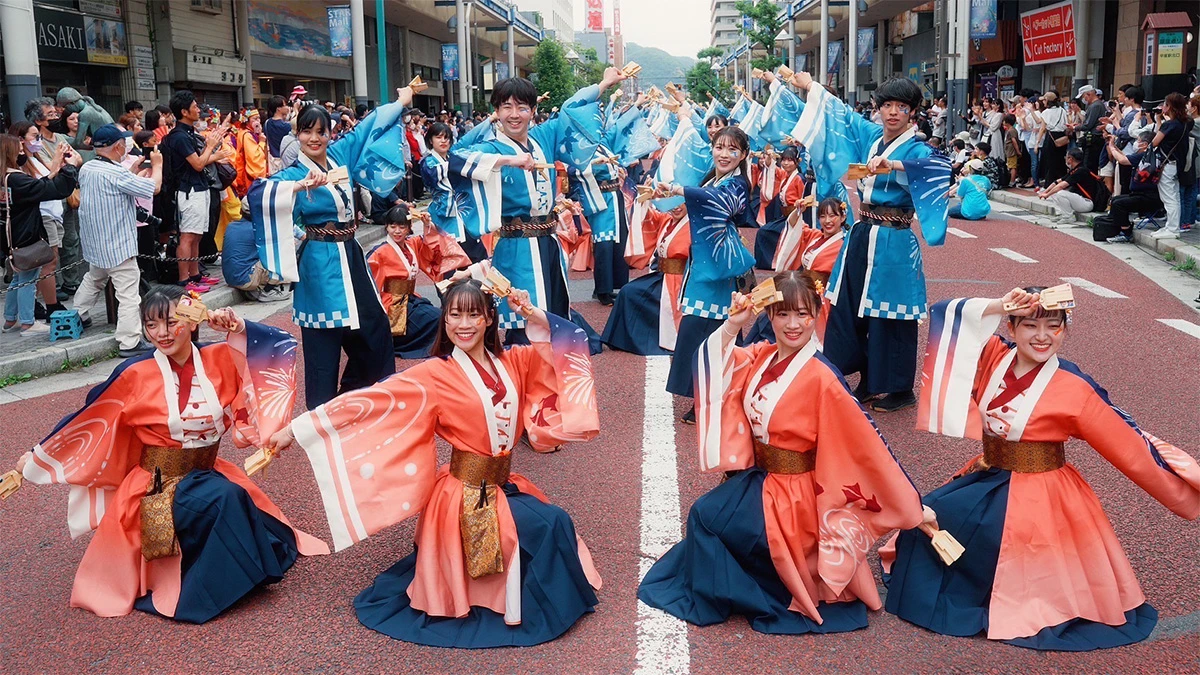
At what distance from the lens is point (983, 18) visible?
24.4m

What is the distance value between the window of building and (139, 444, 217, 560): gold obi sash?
63.3 feet

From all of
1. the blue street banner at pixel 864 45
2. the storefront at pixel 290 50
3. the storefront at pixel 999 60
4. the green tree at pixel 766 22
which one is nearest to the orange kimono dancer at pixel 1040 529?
the storefront at pixel 290 50

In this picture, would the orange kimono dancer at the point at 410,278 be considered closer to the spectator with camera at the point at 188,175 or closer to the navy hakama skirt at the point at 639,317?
the navy hakama skirt at the point at 639,317

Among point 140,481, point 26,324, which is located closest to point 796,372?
point 140,481

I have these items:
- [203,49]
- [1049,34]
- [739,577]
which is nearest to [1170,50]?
[1049,34]

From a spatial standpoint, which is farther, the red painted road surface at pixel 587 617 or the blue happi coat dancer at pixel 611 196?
the blue happi coat dancer at pixel 611 196

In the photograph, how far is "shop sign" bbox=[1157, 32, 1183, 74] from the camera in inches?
725

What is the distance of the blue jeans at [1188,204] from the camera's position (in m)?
12.2

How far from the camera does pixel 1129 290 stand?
980 centimetres

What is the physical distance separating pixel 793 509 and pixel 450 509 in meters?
1.11

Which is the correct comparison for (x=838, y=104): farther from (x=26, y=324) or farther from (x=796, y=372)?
(x=26, y=324)

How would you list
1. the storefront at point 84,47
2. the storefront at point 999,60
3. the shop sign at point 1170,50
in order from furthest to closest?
the storefront at point 999,60
the shop sign at point 1170,50
the storefront at point 84,47

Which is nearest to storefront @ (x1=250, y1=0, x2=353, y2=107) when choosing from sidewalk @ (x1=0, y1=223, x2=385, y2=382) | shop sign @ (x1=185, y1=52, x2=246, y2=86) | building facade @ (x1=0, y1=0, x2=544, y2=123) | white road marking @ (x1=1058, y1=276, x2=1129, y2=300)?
building facade @ (x1=0, y1=0, x2=544, y2=123)

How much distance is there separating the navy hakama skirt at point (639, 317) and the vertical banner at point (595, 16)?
15432cm
